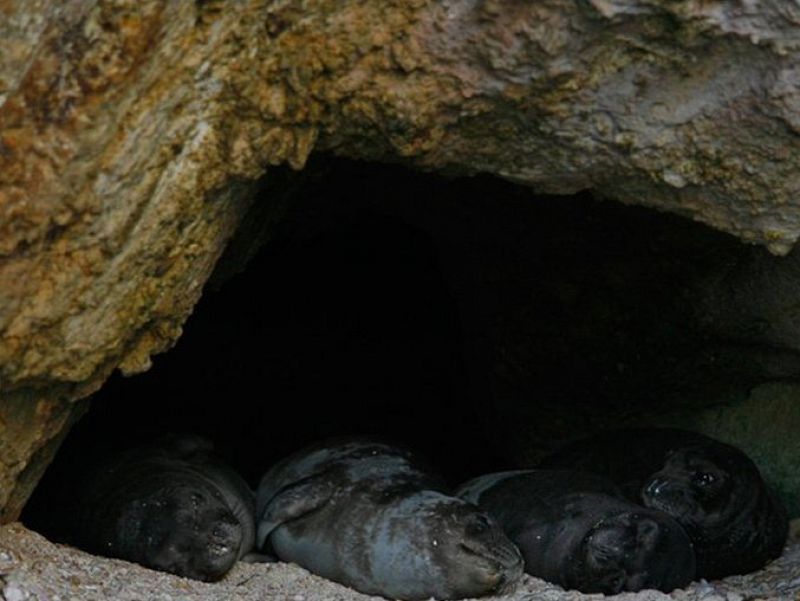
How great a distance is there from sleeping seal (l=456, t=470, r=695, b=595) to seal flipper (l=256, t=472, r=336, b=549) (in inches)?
23.7

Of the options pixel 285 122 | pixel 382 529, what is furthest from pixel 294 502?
pixel 285 122

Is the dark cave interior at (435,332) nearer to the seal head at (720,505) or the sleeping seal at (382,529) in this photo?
the seal head at (720,505)

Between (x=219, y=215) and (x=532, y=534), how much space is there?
1.83 metres

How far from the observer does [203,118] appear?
9.96ft

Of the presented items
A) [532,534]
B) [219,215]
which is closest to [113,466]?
[532,534]

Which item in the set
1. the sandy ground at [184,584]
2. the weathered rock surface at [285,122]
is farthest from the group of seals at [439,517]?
the weathered rock surface at [285,122]

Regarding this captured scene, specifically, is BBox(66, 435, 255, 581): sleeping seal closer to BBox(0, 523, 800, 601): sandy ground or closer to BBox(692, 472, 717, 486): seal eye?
BBox(0, 523, 800, 601): sandy ground

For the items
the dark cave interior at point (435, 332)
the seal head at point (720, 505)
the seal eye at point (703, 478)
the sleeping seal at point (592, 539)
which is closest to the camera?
the sleeping seal at point (592, 539)

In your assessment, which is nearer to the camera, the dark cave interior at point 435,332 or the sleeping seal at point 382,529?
the sleeping seal at point 382,529

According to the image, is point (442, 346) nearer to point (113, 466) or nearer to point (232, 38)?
point (113, 466)

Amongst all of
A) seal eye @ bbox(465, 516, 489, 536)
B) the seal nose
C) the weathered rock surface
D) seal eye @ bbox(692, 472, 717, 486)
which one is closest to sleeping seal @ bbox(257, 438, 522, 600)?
seal eye @ bbox(465, 516, 489, 536)

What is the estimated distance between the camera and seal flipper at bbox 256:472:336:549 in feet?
15.5

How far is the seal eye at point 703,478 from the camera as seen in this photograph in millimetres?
5062

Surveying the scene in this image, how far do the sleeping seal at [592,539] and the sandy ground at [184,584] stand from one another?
0.09 metres
